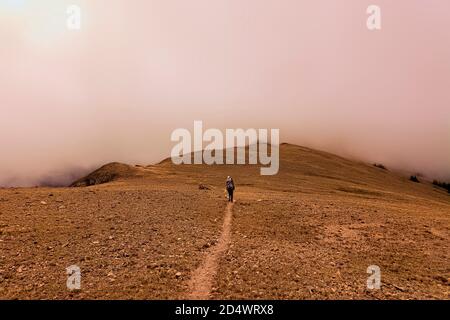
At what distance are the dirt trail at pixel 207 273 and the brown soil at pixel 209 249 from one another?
5 cm

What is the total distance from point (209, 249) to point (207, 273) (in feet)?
13.1

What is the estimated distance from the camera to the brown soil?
1550 cm

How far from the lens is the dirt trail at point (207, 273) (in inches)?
576

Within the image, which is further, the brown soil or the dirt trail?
the brown soil

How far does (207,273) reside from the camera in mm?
16797

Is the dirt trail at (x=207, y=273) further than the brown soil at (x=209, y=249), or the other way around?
the brown soil at (x=209, y=249)

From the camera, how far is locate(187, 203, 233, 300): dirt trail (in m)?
14.6

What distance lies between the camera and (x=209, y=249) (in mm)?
20797

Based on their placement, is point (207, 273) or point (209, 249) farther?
point (209, 249)

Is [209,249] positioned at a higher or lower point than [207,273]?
lower

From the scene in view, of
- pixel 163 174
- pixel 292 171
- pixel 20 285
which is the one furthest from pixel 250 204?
pixel 292 171

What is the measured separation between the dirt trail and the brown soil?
0.05 metres
